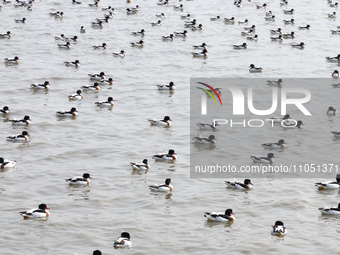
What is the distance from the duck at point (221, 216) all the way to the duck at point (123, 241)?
3975 mm

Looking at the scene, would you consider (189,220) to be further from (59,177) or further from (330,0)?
(330,0)

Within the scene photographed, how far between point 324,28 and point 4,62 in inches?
1368

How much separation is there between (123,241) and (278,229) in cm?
607

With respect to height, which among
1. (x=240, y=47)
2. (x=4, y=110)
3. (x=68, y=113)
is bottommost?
(x=68, y=113)

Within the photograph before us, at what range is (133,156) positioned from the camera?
3522 centimetres

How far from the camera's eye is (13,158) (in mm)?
34250

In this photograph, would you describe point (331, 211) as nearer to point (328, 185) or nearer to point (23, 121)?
point (328, 185)

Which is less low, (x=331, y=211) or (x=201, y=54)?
(x=201, y=54)

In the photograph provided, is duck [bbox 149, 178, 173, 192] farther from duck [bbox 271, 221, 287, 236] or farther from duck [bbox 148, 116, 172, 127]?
duck [bbox 148, 116, 172, 127]

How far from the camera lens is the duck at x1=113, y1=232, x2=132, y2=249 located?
24.9 meters

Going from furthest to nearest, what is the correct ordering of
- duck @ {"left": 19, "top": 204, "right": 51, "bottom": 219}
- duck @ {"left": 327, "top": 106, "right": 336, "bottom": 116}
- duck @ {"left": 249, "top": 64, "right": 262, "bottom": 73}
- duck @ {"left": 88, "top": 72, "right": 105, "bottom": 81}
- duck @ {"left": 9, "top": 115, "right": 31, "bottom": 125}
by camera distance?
duck @ {"left": 249, "top": 64, "right": 262, "bottom": 73}, duck @ {"left": 88, "top": 72, "right": 105, "bottom": 81}, duck @ {"left": 327, "top": 106, "right": 336, "bottom": 116}, duck @ {"left": 9, "top": 115, "right": 31, "bottom": 125}, duck @ {"left": 19, "top": 204, "right": 51, "bottom": 219}

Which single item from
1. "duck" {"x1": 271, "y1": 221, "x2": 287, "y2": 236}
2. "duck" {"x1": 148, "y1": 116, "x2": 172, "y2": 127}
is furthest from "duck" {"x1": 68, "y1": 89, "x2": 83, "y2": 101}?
"duck" {"x1": 271, "y1": 221, "x2": 287, "y2": 236}

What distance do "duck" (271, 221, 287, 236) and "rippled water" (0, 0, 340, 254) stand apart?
39 centimetres

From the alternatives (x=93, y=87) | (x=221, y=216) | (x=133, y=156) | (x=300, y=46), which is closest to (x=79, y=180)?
(x=133, y=156)
